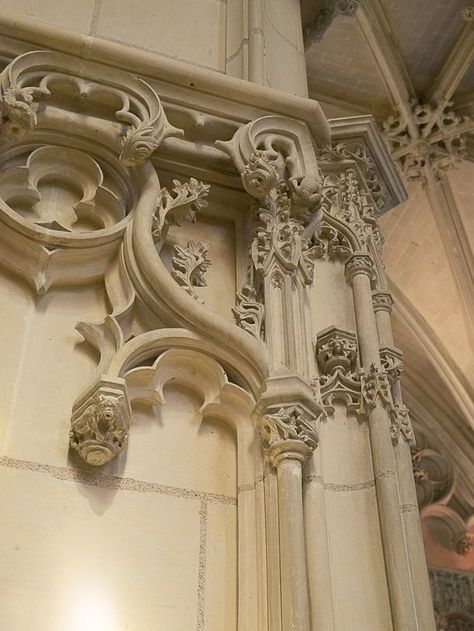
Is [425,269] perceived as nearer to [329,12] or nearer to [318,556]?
[329,12]

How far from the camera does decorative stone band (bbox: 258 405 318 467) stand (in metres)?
2.16

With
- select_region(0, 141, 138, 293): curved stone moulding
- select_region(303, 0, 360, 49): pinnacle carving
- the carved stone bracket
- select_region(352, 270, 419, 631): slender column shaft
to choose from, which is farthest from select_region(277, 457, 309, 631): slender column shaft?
select_region(303, 0, 360, 49): pinnacle carving

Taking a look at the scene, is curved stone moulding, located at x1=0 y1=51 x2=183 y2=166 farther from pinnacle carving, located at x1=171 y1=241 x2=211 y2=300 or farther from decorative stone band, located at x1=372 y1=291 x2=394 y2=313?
decorative stone band, located at x1=372 y1=291 x2=394 y2=313

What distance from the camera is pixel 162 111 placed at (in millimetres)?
2867

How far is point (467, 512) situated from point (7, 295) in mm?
7688

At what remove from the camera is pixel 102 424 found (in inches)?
85.3

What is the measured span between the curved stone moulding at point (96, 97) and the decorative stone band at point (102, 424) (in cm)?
92

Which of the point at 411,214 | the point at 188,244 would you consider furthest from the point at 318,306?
the point at 411,214

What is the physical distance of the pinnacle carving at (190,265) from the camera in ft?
8.59

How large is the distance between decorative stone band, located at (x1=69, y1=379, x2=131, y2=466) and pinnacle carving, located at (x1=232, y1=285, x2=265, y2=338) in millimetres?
464

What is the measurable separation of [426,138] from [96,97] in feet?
18.1

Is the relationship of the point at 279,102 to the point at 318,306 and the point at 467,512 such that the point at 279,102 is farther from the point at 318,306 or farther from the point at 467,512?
the point at 467,512

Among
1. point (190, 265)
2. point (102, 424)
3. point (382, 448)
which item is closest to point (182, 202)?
point (190, 265)

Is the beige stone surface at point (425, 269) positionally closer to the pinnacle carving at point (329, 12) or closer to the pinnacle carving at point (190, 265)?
the pinnacle carving at point (329, 12)
